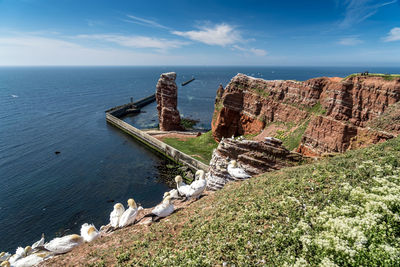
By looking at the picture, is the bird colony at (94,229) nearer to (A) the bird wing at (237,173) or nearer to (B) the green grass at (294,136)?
(A) the bird wing at (237,173)

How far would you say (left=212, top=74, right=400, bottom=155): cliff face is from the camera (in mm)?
24516

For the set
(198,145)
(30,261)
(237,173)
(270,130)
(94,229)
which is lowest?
(198,145)

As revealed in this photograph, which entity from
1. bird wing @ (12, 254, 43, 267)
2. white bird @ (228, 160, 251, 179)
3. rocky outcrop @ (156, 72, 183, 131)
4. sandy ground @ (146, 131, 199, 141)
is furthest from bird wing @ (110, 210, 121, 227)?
rocky outcrop @ (156, 72, 183, 131)

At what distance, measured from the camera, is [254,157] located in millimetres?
19750

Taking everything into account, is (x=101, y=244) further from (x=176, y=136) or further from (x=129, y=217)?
(x=176, y=136)

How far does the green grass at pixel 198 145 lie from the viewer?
44125 mm

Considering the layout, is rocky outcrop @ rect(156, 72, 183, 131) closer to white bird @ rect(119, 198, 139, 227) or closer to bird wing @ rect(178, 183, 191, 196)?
bird wing @ rect(178, 183, 191, 196)

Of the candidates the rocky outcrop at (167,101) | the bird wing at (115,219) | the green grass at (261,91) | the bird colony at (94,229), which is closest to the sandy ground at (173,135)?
the rocky outcrop at (167,101)

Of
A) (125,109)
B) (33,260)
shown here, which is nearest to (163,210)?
(33,260)

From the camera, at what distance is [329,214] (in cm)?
778

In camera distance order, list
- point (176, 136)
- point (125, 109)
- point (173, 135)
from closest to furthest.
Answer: point (176, 136) → point (173, 135) → point (125, 109)

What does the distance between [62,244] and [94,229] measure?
5.55ft

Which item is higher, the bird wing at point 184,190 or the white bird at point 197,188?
the white bird at point 197,188

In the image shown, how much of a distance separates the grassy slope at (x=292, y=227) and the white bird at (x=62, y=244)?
2002 millimetres
